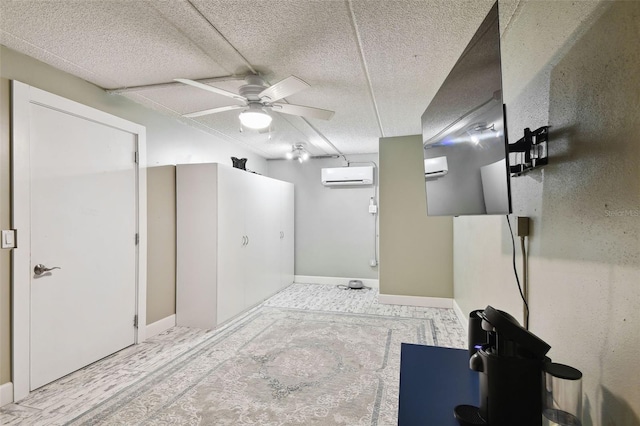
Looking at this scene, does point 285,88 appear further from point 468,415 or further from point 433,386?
point 468,415

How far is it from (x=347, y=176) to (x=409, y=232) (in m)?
1.61

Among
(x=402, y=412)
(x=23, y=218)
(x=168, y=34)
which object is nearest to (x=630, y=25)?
(x=402, y=412)

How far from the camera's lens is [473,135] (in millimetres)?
1334

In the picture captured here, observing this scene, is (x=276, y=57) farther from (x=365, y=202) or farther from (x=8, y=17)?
(x=365, y=202)

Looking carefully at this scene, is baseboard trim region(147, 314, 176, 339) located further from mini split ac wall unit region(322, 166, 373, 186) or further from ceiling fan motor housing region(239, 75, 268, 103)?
mini split ac wall unit region(322, 166, 373, 186)

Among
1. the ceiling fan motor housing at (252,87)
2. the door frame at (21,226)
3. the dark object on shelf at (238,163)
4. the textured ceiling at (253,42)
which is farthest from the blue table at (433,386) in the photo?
the dark object on shelf at (238,163)

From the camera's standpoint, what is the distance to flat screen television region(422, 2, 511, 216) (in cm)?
112

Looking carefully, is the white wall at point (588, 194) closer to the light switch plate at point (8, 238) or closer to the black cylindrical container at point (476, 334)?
the black cylindrical container at point (476, 334)

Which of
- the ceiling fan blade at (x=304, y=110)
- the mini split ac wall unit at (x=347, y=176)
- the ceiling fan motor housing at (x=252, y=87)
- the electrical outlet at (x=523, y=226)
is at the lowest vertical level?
the electrical outlet at (x=523, y=226)

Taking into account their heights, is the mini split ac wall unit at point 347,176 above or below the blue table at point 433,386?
above

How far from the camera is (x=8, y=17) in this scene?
5.78ft

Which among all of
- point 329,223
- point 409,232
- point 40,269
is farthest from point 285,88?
point 329,223

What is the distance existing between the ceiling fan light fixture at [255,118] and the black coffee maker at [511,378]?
7.06 feet

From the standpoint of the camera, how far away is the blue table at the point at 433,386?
90 centimetres
